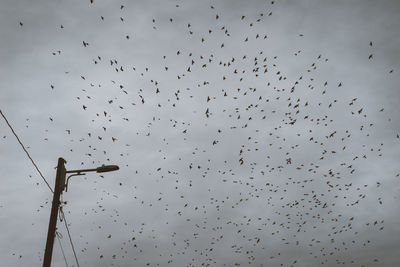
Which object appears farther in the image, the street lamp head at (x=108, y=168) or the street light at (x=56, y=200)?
the street lamp head at (x=108, y=168)

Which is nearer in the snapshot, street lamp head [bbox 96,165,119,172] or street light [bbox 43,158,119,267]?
street light [bbox 43,158,119,267]

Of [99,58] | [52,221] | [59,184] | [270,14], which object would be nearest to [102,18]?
[99,58]

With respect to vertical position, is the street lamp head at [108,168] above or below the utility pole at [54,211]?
above

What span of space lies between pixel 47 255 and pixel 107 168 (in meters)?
2.57

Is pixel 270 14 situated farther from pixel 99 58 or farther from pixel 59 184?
pixel 59 184

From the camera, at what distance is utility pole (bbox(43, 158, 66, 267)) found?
8232 mm

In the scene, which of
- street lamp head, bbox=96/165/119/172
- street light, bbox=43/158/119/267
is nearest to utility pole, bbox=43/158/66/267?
street light, bbox=43/158/119/267

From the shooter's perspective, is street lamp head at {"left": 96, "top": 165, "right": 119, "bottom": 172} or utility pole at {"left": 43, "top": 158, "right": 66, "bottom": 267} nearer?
utility pole at {"left": 43, "top": 158, "right": 66, "bottom": 267}

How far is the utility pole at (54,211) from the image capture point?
8232 millimetres

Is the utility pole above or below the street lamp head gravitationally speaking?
below

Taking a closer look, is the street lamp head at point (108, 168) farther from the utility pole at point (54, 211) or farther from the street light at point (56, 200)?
the utility pole at point (54, 211)

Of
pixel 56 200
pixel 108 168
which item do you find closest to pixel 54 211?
pixel 56 200

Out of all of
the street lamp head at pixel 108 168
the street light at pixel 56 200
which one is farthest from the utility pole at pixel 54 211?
the street lamp head at pixel 108 168

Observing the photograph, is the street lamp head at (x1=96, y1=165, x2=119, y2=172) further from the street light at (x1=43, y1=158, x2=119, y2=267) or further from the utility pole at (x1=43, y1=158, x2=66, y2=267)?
the utility pole at (x1=43, y1=158, x2=66, y2=267)
